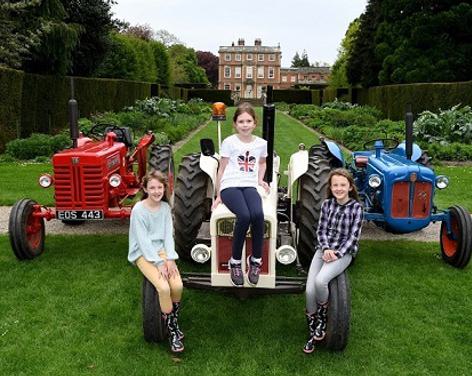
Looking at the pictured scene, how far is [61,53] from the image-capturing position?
1822 centimetres

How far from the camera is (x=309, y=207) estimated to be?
210 inches

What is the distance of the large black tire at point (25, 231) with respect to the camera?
18.9 ft

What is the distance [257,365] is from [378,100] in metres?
25.6

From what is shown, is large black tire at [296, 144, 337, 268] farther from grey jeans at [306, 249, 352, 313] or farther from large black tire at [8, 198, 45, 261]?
large black tire at [8, 198, 45, 261]

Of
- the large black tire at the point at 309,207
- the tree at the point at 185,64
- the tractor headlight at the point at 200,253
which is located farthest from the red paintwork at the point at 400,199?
the tree at the point at 185,64

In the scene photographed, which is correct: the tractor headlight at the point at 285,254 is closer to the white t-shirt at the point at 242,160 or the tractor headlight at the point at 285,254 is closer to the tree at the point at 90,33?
the white t-shirt at the point at 242,160

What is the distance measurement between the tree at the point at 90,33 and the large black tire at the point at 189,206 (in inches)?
732

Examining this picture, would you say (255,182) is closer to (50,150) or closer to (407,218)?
(407,218)

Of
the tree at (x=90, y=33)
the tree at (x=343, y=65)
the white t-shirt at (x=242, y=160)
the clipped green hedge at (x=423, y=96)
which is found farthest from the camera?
the tree at (x=343, y=65)

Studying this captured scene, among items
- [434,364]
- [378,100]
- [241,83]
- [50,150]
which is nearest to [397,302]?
[434,364]

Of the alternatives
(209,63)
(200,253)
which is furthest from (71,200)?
(209,63)

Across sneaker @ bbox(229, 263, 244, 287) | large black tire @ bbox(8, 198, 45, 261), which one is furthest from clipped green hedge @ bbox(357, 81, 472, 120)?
Answer: sneaker @ bbox(229, 263, 244, 287)

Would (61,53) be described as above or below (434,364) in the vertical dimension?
above

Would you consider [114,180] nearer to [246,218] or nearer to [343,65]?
[246,218]
